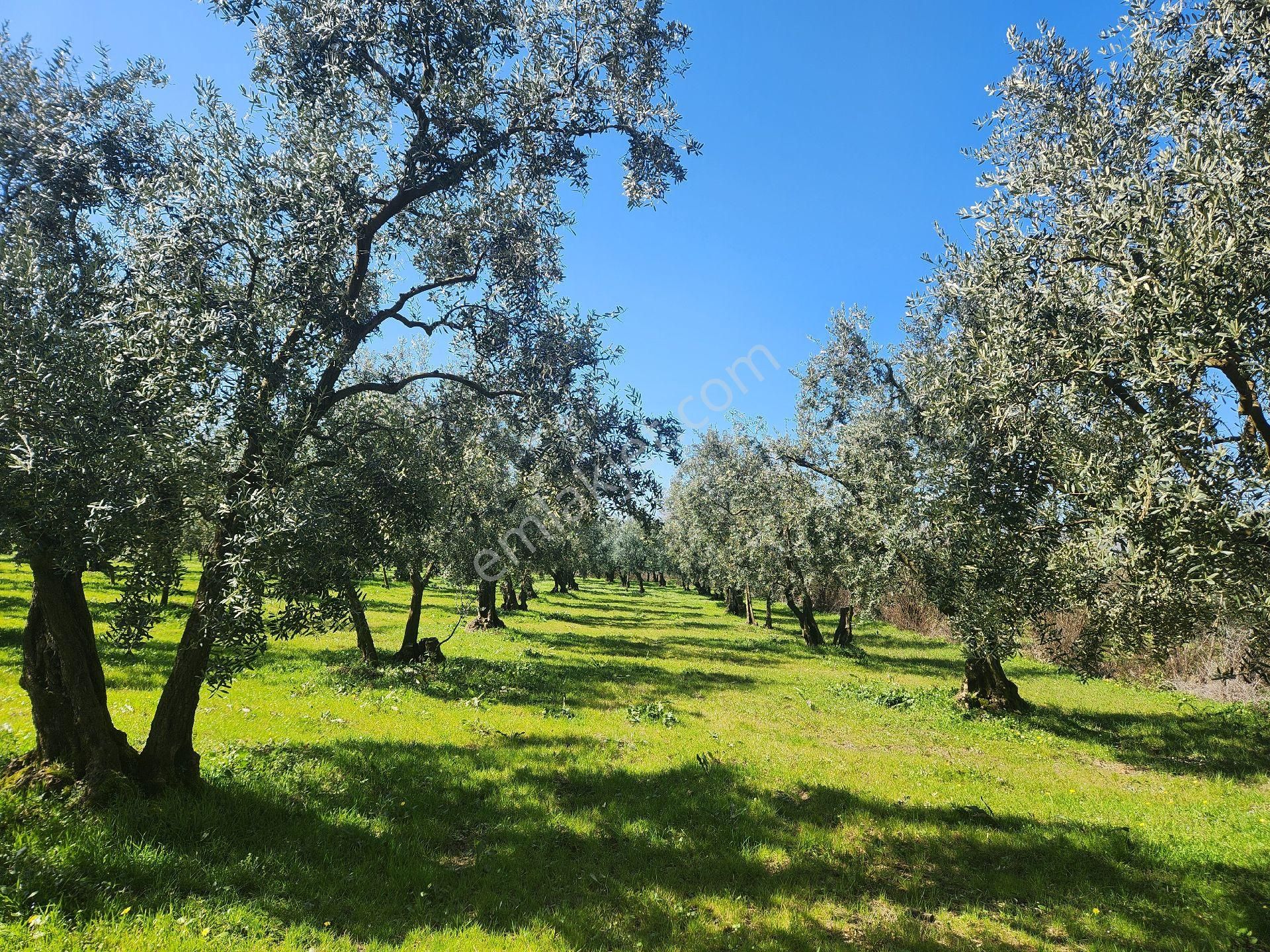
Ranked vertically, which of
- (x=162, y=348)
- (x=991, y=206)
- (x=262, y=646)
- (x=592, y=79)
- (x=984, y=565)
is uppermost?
(x=592, y=79)

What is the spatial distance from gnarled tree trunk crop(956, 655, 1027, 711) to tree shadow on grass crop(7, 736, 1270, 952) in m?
10.2

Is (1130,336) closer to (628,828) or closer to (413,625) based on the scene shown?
(628,828)

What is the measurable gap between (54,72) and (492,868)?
14027 mm

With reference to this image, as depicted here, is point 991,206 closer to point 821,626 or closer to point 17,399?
point 17,399

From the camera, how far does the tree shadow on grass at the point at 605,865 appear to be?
7121 millimetres

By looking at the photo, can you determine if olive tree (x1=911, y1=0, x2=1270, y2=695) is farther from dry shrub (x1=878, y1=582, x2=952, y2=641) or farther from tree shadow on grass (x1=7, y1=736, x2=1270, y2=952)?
dry shrub (x1=878, y1=582, x2=952, y2=641)

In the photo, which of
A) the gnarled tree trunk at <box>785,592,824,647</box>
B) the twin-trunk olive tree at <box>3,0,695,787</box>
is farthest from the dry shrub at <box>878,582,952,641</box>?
the twin-trunk olive tree at <box>3,0,695,787</box>

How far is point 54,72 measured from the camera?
955cm

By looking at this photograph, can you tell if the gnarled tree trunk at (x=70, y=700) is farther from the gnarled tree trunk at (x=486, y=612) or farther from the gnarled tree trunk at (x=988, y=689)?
the gnarled tree trunk at (x=486, y=612)

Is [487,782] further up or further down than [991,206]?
further down

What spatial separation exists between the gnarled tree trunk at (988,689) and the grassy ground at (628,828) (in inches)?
52.7

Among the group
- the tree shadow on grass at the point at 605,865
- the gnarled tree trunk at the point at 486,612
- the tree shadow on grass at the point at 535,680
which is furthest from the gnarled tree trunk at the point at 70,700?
the gnarled tree trunk at the point at 486,612

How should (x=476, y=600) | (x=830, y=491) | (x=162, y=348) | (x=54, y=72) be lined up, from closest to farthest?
(x=162, y=348) → (x=54, y=72) → (x=830, y=491) → (x=476, y=600)

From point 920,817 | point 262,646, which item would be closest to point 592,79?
point 262,646
